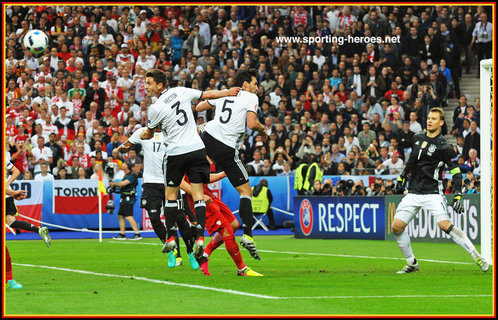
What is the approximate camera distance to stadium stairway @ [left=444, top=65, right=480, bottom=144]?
33.7 metres

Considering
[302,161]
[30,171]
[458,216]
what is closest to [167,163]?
[458,216]

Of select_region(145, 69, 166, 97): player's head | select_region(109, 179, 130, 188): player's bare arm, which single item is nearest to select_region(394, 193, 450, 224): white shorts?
select_region(145, 69, 166, 97): player's head

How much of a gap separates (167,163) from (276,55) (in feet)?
71.4

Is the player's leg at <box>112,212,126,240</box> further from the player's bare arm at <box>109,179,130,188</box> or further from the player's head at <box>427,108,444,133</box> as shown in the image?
the player's head at <box>427,108,444,133</box>

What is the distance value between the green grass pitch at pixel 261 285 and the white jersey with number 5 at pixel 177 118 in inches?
66.9

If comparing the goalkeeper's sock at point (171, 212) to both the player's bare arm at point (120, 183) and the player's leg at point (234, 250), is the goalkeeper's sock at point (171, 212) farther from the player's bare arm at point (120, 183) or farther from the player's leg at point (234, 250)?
the player's bare arm at point (120, 183)

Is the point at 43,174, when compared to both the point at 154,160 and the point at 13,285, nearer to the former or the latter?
the point at 154,160

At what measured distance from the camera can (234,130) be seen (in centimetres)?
1316

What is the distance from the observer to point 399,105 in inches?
1232

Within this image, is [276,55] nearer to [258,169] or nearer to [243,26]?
[243,26]

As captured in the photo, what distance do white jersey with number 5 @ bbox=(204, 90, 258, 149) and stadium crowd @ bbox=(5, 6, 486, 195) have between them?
14.0m

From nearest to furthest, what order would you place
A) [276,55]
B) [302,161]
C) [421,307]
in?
[421,307] < [302,161] < [276,55]

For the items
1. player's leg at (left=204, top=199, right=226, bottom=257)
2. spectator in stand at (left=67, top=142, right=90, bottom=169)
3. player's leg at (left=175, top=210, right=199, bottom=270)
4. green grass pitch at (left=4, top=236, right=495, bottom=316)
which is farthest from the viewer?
spectator in stand at (left=67, top=142, right=90, bottom=169)

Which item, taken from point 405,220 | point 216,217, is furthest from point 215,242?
point 405,220
